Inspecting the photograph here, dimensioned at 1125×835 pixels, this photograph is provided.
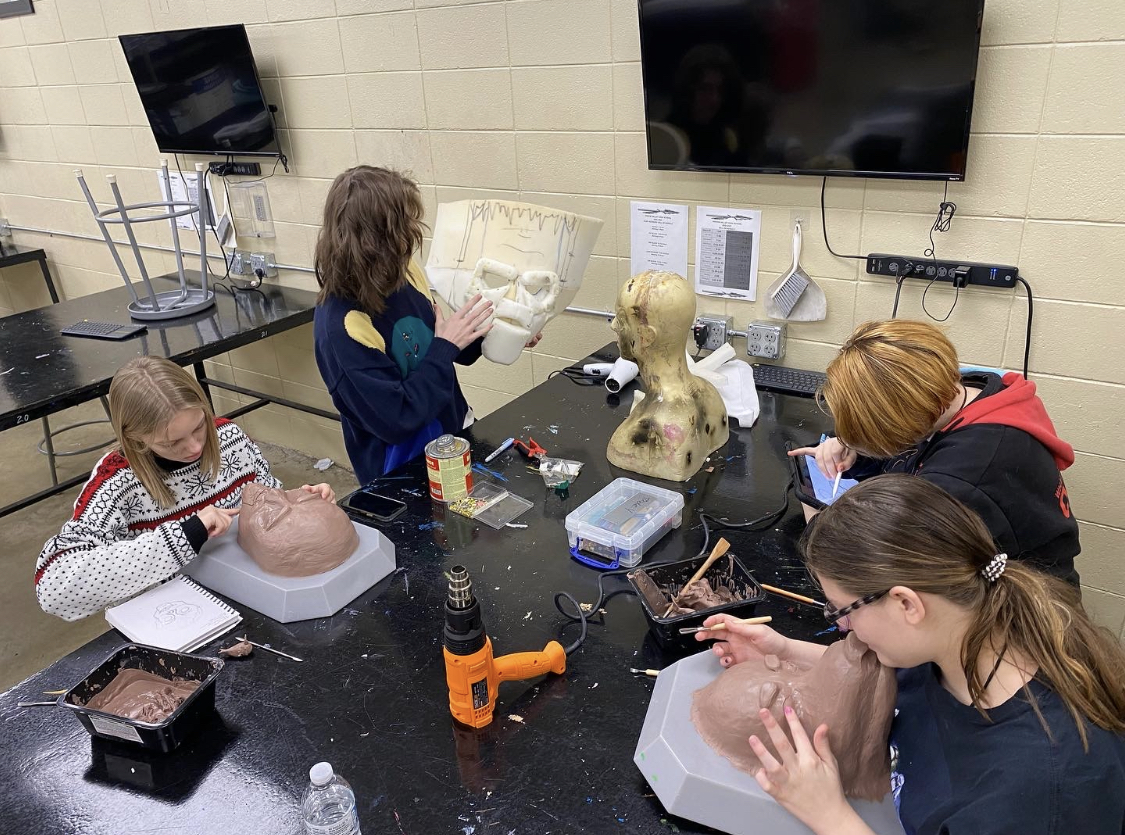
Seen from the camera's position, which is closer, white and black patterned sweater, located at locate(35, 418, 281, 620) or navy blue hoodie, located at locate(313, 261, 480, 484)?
white and black patterned sweater, located at locate(35, 418, 281, 620)

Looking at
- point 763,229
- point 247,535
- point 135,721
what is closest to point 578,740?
point 135,721

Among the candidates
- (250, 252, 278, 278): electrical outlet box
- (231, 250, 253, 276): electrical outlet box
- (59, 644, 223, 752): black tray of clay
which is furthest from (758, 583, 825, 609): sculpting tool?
(231, 250, 253, 276): electrical outlet box

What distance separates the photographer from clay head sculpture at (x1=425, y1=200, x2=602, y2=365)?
189 centimetres

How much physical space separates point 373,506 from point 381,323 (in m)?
0.50

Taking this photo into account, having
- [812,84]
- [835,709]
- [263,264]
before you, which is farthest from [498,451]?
[263,264]

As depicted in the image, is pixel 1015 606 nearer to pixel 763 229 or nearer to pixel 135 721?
pixel 135 721

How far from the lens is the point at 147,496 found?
1.57 metres

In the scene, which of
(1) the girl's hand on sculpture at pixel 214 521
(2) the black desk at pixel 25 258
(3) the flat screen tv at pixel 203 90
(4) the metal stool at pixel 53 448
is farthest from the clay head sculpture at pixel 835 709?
(2) the black desk at pixel 25 258

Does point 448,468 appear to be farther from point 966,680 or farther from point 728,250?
point 728,250

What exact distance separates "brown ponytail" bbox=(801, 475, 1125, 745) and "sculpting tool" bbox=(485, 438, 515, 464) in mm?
1046

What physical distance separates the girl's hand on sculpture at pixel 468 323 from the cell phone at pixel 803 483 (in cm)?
82

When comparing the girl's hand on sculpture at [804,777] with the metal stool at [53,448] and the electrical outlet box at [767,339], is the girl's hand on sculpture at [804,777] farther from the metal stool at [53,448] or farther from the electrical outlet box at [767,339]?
the metal stool at [53,448]

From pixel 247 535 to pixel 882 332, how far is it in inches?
45.9

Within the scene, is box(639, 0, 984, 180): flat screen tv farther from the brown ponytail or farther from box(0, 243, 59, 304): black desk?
box(0, 243, 59, 304): black desk
